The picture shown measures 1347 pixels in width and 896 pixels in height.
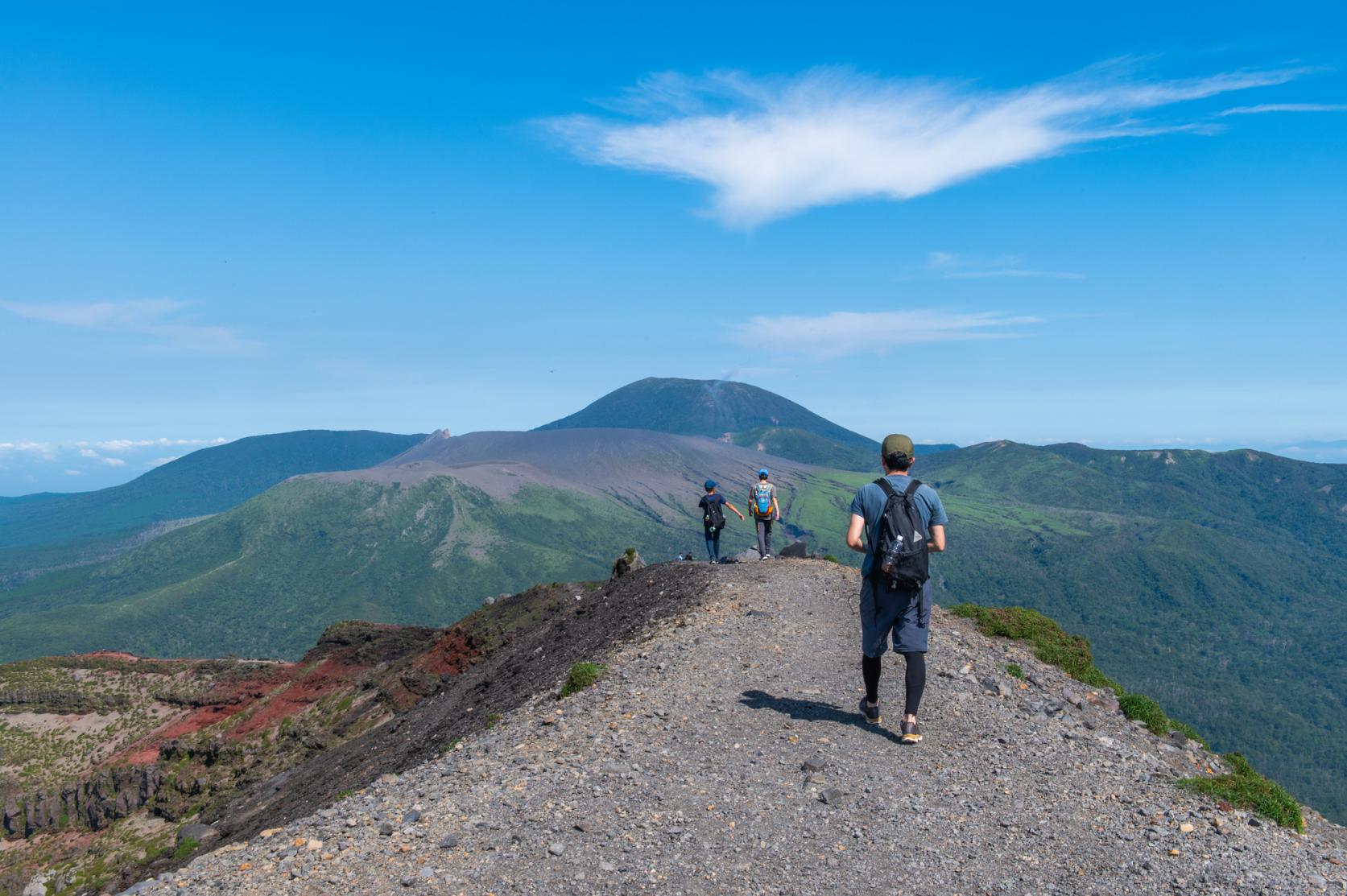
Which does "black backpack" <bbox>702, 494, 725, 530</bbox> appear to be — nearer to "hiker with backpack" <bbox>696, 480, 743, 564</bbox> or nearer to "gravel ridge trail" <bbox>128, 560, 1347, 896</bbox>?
"hiker with backpack" <bbox>696, 480, 743, 564</bbox>

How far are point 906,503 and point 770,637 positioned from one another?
5.99 m

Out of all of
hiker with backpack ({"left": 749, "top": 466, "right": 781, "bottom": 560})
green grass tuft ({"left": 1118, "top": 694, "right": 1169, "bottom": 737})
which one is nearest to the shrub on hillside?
green grass tuft ({"left": 1118, "top": 694, "right": 1169, "bottom": 737})

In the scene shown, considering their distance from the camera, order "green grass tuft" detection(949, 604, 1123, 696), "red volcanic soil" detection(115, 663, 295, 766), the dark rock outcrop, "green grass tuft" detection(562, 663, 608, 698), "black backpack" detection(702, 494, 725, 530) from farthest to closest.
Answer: "red volcanic soil" detection(115, 663, 295, 766), the dark rock outcrop, "black backpack" detection(702, 494, 725, 530), "green grass tuft" detection(949, 604, 1123, 696), "green grass tuft" detection(562, 663, 608, 698)

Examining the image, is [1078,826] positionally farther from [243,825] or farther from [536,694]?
[243,825]

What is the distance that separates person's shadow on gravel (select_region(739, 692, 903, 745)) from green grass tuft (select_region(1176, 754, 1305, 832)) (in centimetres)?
326

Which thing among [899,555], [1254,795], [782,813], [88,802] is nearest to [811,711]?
[782,813]

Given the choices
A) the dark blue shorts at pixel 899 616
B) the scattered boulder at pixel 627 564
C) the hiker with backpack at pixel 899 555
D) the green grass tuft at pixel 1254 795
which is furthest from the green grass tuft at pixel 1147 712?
the scattered boulder at pixel 627 564

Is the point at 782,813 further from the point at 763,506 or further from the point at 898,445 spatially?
the point at 763,506

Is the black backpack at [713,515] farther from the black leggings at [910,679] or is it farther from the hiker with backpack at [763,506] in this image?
the black leggings at [910,679]

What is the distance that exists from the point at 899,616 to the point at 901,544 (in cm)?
95

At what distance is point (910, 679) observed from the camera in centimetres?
955

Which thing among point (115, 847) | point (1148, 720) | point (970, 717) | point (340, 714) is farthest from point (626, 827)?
point (115, 847)

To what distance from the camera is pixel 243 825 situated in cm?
1853

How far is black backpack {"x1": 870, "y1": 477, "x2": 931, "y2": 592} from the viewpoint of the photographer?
29.3 ft
